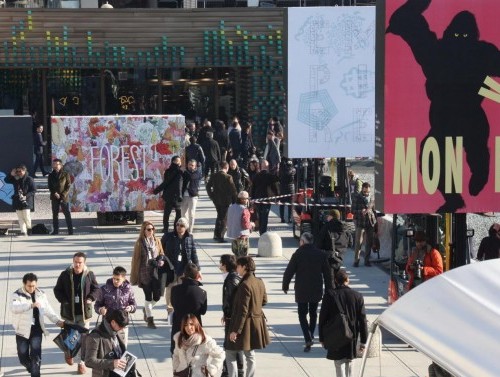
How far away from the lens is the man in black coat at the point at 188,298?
13.6 m

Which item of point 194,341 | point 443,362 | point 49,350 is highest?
point 443,362

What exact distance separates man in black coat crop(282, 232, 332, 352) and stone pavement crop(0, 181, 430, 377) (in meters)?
0.60

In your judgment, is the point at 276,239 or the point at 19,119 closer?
the point at 276,239

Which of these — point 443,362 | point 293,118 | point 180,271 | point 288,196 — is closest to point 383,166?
point 180,271

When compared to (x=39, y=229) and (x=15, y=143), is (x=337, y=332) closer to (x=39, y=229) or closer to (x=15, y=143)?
(x=39, y=229)

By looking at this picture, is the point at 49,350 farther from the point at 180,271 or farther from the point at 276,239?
the point at 276,239

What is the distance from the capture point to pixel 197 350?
11.7 metres

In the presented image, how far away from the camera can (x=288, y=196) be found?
1032 inches

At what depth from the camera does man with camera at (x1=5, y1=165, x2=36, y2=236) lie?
25094 mm

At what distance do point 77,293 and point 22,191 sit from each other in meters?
11.1

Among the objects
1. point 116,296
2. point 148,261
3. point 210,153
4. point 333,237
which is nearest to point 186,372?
point 116,296

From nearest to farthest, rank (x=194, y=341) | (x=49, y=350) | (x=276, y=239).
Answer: (x=194, y=341) → (x=49, y=350) → (x=276, y=239)

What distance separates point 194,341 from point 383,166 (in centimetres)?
288

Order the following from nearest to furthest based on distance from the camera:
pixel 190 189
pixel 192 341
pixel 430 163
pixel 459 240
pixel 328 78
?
pixel 192 341, pixel 430 163, pixel 459 240, pixel 328 78, pixel 190 189
